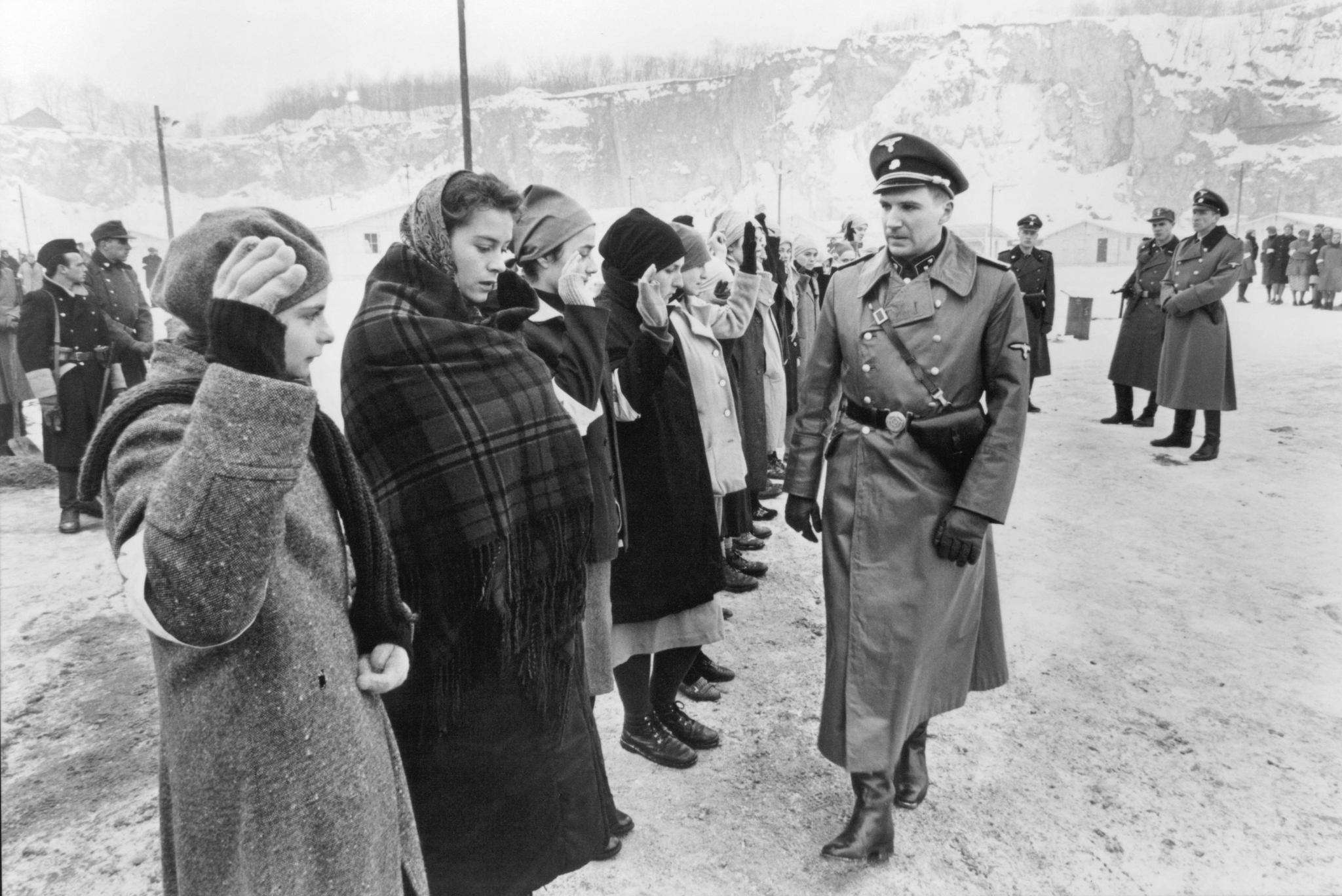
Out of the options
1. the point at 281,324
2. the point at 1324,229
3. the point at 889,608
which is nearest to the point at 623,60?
the point at 889,608

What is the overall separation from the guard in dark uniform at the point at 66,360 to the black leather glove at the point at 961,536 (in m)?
5.18

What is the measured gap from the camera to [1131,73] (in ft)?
48.8

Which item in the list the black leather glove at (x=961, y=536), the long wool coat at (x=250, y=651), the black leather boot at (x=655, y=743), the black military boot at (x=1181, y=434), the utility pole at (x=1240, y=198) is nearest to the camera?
the long wool coat at (x=250, y=651)

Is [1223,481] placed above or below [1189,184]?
below

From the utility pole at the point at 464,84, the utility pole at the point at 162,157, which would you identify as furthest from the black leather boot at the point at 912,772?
the utility pole at the point at 162,157

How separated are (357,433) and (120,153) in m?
3.04

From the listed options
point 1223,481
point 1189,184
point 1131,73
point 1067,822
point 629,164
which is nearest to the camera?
point 1067,822

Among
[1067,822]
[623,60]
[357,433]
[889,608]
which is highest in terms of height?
[623,60]

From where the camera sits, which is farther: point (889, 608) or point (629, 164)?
point (629, 164)

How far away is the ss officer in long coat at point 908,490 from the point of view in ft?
7.27

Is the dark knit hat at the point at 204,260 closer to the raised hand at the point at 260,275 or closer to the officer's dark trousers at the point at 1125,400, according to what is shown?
the raised hand at the point at 260,275

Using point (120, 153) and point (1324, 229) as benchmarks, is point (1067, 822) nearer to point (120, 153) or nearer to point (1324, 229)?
point (120, 153)

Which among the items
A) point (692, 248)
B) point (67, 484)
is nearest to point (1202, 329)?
point (692, 248)

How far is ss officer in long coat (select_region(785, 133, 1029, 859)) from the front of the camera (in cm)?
221
